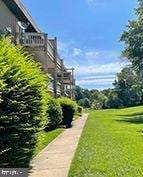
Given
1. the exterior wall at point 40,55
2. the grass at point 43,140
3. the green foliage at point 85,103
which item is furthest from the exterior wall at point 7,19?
the green foliage at point 85,103

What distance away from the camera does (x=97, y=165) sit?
9.98m

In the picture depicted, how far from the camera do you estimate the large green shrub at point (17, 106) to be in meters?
7.02

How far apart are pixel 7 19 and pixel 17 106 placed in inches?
688

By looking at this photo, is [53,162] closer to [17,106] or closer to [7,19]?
[17,106]

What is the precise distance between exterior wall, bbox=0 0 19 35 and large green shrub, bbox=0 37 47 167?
1503cm

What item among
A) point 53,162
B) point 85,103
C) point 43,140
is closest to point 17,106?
point 53,162

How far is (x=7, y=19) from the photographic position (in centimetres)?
2405

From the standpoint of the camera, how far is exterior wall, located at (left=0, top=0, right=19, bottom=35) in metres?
23.2

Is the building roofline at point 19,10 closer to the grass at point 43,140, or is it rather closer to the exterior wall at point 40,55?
the exterior wall at point 40,55

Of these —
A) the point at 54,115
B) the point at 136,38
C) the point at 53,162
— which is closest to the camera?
the point at 53,162

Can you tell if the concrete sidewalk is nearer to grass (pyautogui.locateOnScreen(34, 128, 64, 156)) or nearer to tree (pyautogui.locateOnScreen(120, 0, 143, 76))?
grass (pyautogui.locateOnScreen(34, 128, 64, 156))

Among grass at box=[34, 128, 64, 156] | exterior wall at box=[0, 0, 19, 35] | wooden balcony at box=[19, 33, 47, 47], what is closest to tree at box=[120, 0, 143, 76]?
wooden balcony at box=[19, 33, 47, 47]

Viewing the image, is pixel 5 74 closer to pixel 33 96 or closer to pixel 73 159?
pixel 33 96

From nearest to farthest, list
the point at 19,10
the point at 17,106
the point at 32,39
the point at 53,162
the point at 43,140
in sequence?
the point at 17,106, the point at 53,162, the point at 43,140, the point at 19,10, the point at 32,39
